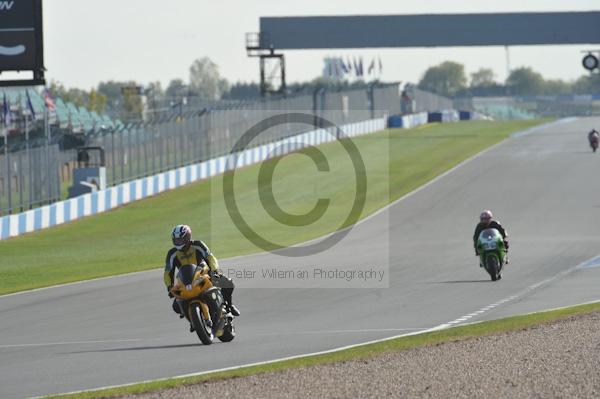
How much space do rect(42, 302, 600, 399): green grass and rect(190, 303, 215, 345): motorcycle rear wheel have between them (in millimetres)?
1712

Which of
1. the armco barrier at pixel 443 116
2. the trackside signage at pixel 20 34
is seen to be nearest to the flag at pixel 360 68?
the armco barrier at pixel 443 116

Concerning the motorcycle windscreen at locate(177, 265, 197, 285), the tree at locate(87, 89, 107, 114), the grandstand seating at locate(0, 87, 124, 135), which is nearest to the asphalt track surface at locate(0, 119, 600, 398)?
the motorcycle windscreen at locate(177, 265, 197, 285)

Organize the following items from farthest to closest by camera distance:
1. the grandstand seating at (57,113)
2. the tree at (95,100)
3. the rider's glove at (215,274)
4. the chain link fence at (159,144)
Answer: the tree at (95,100)
the grandstand seating at (57,113)
the chain link fence at (159,144)
the rider's glove at (215,274)

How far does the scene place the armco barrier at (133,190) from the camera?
37.0m

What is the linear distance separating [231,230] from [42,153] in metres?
6.34

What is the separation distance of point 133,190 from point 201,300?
3084 cm

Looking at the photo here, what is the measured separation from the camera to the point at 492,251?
79.1 ft

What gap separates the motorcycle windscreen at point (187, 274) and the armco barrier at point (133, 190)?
20.8 metres

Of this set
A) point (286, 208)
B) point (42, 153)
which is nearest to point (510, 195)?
point (286, 208)

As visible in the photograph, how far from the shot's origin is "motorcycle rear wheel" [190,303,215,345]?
50.8 ft

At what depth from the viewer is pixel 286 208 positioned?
4531 cm

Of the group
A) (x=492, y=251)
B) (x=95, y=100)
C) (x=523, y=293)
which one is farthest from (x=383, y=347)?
(x=95, y=100)

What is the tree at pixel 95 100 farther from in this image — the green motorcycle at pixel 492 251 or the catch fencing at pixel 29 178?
the green motorcycle at pixel 492 251

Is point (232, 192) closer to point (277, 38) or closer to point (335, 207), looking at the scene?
point (335, 207)
